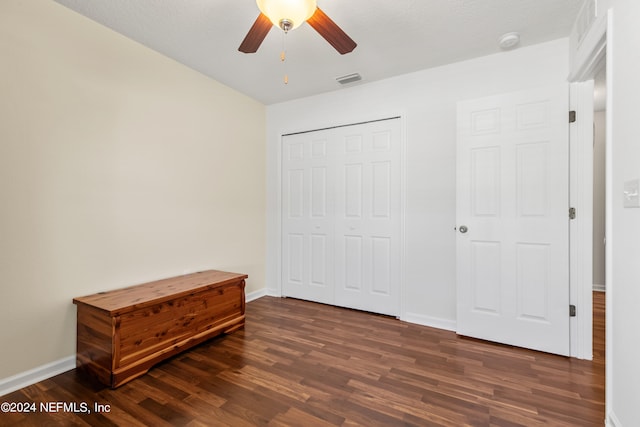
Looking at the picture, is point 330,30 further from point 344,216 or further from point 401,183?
point 344,216

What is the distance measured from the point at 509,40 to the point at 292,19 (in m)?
1.90

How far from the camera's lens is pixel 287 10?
1.49 metres

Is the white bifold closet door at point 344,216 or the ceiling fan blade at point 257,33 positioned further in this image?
the white bifold closet door at point 344,216

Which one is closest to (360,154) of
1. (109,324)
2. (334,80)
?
(334,80)

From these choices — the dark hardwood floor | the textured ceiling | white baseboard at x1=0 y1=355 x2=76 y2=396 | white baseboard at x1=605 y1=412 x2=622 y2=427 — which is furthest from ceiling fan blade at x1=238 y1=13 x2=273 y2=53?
white baseboard at x1=605 y1=412 x2=622 y2=427

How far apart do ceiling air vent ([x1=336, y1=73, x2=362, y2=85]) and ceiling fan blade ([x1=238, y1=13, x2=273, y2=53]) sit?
4.53 feet

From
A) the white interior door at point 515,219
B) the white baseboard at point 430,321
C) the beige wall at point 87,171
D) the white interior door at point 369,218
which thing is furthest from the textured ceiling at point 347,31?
the white baseboard at point 430,321

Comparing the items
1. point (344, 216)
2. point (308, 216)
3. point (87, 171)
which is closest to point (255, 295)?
point (308, 216)

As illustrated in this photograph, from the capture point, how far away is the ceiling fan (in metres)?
1.49

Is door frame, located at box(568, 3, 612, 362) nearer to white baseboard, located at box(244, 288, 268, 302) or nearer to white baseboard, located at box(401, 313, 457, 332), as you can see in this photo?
white baseboard, located at box(401, 313, 457, 332)

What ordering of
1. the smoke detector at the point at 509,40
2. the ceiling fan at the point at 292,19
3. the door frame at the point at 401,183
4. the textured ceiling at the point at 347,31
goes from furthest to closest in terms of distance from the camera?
1. the door frame at the point at 401,183
2. the smoke detector at the point at 509,40
3. the textured ceiling at the point at 347,31
4. the ceiling fan at the point at 292,19

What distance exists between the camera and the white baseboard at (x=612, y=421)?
1.38 metres

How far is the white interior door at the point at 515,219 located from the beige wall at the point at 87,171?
2558 mm

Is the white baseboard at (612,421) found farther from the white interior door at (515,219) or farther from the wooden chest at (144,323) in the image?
the wooden chest at (144,323)
